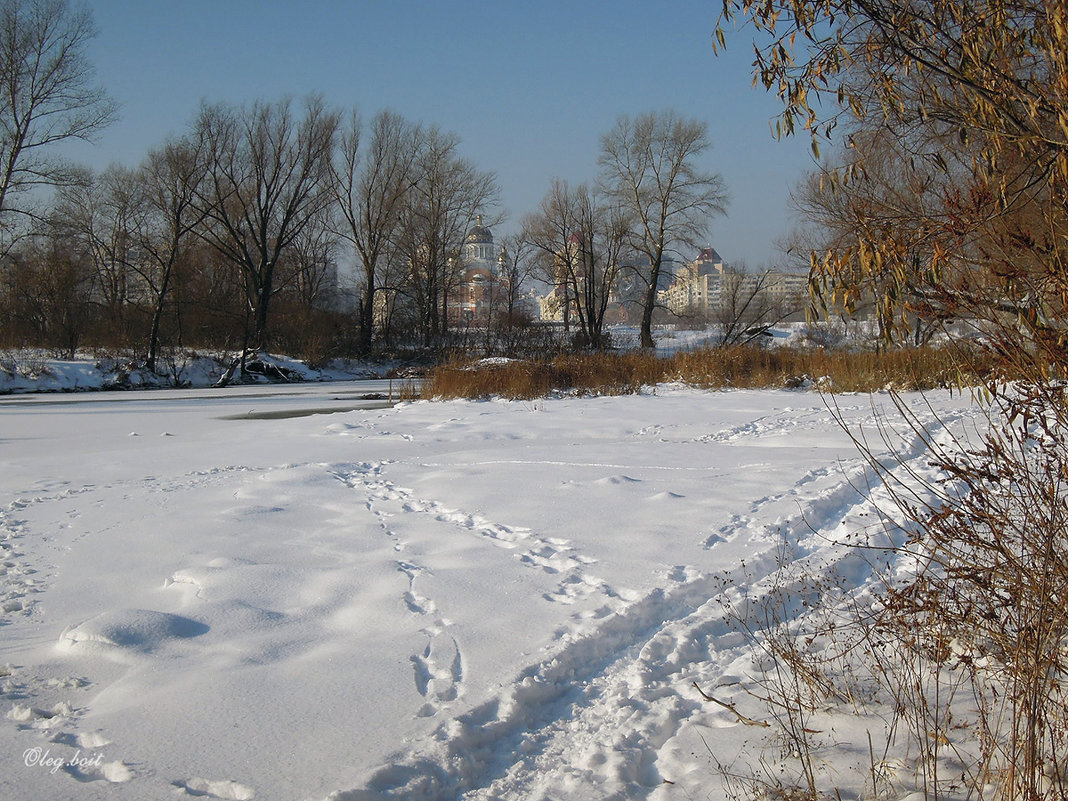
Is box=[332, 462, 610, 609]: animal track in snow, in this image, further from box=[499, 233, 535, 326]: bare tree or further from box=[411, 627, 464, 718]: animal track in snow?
box=[499, 233, 535, 326]: bare tree

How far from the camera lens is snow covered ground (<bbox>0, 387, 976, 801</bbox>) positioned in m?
2.69

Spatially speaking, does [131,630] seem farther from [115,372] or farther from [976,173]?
[115,372]

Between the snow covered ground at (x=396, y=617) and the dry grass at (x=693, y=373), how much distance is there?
25.2 ft

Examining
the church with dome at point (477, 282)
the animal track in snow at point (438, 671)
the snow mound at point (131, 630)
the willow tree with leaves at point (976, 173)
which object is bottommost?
the animal track in snow at point (438, 671)

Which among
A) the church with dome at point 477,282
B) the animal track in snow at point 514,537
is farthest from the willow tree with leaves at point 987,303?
the church with dome at point 477,282

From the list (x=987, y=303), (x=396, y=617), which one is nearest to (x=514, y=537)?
(x=396, y=617)

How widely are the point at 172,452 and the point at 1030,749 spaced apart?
9.77m

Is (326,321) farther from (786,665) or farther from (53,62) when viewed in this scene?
(786,665)

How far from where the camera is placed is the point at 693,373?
61.6 feet

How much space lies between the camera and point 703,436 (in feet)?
34.2

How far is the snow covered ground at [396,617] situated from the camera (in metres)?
2.69

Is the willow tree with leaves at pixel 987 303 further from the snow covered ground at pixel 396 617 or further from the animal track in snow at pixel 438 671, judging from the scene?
the animal track in snow at pixel 438 671

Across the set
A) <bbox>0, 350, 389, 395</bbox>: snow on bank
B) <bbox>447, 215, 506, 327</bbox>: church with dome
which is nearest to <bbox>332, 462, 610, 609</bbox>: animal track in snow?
<bbox>0, 350, 389, 395</bbox>: snow on bank

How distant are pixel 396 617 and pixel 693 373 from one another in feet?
51.0
